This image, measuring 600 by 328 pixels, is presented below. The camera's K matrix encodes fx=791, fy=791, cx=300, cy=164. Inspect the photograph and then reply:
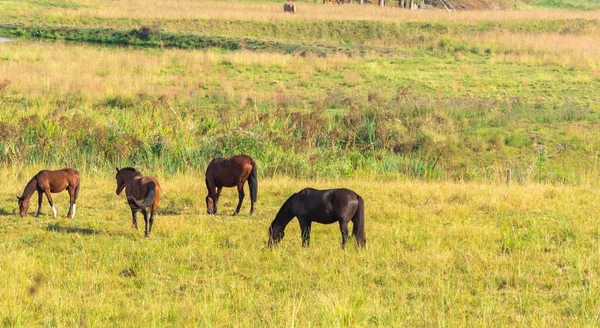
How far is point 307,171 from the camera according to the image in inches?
712

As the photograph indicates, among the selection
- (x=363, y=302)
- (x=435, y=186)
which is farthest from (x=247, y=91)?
(x=363, y=302)

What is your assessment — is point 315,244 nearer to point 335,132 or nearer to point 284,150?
point 284,150

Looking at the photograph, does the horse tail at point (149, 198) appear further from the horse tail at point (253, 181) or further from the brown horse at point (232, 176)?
the horse tail at point (253, 181)

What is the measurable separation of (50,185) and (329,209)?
4.77 m

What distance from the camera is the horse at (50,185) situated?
12.1 metres

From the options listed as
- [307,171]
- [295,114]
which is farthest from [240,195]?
[295,114]

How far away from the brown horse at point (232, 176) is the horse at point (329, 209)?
7.92ft

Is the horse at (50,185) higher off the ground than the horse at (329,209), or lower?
lower

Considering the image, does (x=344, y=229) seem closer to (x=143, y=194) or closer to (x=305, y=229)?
(x=305, y=229)

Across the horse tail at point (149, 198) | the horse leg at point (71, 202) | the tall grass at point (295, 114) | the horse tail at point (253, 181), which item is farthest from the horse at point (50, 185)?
the tall grass at point (295, 114)

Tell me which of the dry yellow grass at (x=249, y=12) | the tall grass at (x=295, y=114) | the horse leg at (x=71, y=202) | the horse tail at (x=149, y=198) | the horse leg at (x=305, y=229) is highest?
the dry yellow grass at (x=249, y=12)

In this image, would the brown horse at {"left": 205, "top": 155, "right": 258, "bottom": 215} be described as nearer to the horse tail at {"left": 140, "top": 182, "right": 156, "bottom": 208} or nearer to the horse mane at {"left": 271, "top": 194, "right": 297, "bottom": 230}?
the horse tail at {"left": 140, "top": 182, "right": 156, "bottom": 208}

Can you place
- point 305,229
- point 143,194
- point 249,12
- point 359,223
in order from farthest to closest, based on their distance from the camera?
point 249,12 → point 143,194 → point 305,229 → point 359,223

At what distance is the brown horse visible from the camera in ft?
41.8
